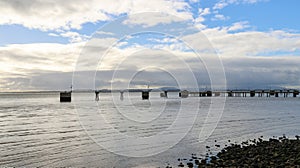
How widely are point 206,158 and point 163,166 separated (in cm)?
276

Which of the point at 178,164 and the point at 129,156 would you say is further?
the point at 129,156

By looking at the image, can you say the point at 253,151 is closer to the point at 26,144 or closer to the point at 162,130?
the point at 162,130

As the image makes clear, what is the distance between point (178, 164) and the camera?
15.6m

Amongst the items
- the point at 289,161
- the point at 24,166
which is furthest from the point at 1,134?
the point at 289,161

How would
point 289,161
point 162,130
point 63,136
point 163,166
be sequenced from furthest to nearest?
1. point 162,130
2. point 63,136
3. point 163,166
4. point 289,161

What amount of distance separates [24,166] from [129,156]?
5719 millimetres

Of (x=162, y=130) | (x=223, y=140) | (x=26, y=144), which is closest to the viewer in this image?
(x=26, y=144)

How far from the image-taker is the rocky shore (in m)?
14.2

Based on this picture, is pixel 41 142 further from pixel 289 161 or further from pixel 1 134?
pixel 289 161

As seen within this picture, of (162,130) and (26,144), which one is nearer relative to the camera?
(26,144)

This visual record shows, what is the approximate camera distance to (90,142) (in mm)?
22000

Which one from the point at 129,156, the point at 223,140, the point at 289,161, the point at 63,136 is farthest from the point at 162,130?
the point at 289,161

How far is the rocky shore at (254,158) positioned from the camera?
46.5 ft

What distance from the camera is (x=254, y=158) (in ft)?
50.1
